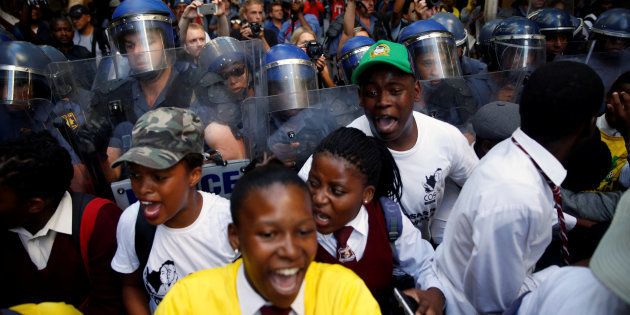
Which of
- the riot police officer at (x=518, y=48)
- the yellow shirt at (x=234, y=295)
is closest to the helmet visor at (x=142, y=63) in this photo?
the yellow shirt at (x=234, y=295)

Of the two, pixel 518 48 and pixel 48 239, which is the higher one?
pixel 518 48

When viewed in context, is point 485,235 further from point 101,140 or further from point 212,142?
point 101,140

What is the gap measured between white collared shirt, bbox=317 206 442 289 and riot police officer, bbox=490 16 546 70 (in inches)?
104

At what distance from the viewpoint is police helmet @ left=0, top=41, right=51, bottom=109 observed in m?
3.17

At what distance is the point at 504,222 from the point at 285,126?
1567 mm

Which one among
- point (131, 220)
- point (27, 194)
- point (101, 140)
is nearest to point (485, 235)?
point (131, 220)

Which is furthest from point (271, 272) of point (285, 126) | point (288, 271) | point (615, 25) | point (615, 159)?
point (615, 25)

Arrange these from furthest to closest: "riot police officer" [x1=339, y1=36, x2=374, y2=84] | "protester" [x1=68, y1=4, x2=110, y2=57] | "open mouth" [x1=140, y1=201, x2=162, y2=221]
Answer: "protester" [x1=68, y1=4, x2=110, y2=57] → "riot police officer" [x1=339, y1=36, x2=374, y2=84] → "open mouth" [x1=140, y1=201, x2=162, y2=221]

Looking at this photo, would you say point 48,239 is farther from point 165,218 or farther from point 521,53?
point 521,53

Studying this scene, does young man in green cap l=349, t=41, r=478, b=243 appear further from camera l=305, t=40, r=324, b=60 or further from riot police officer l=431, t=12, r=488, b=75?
camera l=305, t=40, r=324, b=60

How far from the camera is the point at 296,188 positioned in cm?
139

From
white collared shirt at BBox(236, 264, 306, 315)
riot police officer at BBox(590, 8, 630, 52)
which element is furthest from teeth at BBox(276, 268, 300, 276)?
riot police officer at BBox(590, 8, 630, 52)

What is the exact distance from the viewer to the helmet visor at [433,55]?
375 cm

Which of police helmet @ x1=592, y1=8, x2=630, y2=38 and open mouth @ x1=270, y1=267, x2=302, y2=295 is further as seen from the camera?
police helmet @ x1=592, y1=8, x2=630, y2=38
